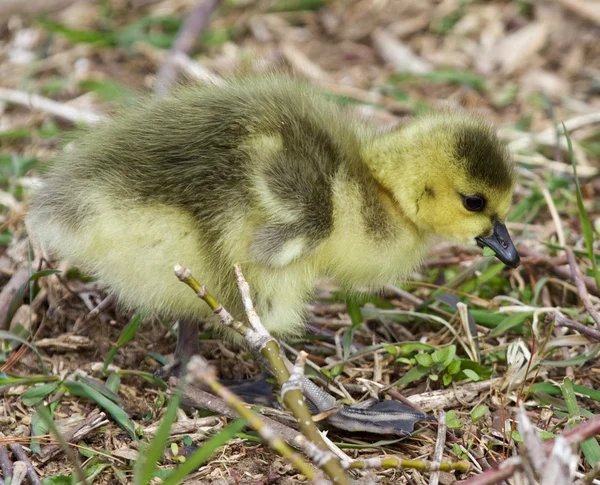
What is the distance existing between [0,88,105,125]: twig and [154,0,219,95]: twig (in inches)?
13.0

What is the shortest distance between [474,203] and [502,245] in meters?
0.15

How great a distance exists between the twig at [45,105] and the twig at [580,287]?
1.73 metres

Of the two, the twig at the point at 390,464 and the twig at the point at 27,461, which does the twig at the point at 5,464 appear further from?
the twig at the point at 390,464

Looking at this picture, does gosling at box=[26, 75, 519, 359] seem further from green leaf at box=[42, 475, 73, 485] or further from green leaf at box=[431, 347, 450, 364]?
green leaf at box=[42, 475, 73, 485]

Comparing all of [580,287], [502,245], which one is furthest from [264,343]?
[580,287]

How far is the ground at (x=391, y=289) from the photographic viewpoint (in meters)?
1.90

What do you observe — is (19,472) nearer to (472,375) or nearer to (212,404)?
(212,404)

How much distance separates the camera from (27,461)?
1741 millimetres

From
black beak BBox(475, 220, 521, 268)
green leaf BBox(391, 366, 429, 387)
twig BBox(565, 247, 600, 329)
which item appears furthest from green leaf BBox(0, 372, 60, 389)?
twig BBox(565, 247, 600, 329)

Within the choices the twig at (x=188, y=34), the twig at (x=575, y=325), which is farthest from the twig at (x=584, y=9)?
the twig at (x=575, y=325)

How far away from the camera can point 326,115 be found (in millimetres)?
1976

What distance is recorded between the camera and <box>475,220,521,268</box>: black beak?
2016 mm

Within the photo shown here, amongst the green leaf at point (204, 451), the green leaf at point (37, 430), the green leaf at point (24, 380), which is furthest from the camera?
the green leaf at point (24, 380)

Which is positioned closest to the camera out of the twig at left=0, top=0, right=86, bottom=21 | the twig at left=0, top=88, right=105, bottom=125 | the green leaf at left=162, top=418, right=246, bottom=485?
the green leaf at left=162, top=418, right=246, bottom=485
